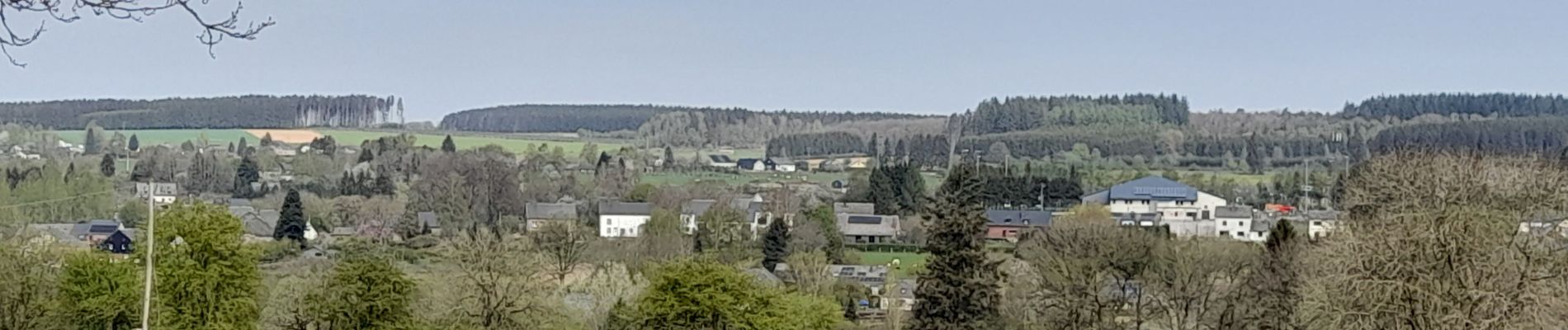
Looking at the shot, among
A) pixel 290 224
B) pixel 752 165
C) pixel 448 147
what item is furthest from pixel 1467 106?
pixel 290 224

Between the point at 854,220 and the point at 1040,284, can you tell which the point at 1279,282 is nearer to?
the point at 1040,284

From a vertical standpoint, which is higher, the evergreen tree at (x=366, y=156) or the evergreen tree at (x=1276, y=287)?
the evergreen tree at (x=366, y=156)

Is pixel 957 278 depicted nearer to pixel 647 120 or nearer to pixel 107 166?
pixel 107 166

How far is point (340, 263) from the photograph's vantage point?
20.4 metres

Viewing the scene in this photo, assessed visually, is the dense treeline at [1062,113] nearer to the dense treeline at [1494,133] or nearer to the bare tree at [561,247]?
the dense treeline at [1494,133]

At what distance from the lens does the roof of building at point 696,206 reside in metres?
53.6

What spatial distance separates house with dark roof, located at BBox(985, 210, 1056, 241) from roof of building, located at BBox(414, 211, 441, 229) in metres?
17.8

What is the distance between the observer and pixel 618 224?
180ft

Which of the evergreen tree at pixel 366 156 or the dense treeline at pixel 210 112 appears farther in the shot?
the dense treeline at pixel 210 112

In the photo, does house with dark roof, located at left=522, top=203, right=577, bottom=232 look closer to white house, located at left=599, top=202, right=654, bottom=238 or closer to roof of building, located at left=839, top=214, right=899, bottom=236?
white house, located at left=599, top=202, right=654, bottom=238

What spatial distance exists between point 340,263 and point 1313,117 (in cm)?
9924

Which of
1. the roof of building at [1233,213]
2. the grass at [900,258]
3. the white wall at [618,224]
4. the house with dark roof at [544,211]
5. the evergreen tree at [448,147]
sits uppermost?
the evergreen tree at [448,147]

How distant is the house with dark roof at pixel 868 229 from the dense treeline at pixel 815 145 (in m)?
46.1

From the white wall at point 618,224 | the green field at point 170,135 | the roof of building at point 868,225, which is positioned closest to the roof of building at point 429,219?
the white wall at point 618,224
